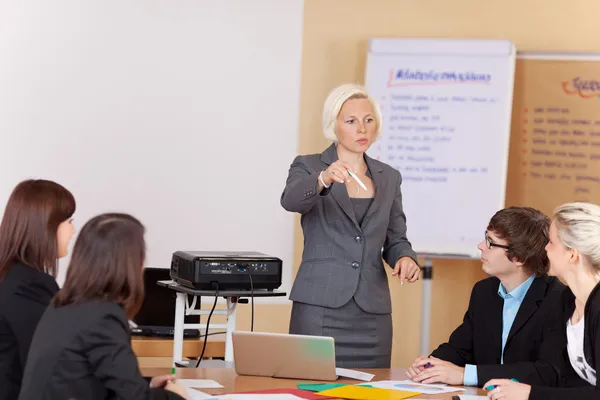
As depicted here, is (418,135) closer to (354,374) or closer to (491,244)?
(491,244)

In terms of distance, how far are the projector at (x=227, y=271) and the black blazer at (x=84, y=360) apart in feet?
3.87

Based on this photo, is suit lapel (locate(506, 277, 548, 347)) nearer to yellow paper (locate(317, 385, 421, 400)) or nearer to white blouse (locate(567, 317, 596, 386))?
white blouse (locate(567, 317, 596, 386))

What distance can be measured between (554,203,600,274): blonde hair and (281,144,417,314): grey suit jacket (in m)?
0.78

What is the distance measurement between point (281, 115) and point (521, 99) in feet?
4.62

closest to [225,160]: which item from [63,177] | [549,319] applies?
[63,177]

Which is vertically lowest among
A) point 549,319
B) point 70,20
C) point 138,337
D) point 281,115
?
point 138,337

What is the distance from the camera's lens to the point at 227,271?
10.8 feet

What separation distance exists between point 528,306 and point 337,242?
2.26ft

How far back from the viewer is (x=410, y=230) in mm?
5016

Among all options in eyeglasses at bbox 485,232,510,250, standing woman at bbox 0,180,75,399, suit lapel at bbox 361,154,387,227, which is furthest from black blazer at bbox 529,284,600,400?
standing woman at bbox 0,180,75,399

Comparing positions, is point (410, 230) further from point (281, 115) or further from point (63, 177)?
point (63, 177)

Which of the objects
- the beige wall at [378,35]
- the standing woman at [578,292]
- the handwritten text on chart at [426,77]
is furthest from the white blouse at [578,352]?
the beige wall at [378,35]

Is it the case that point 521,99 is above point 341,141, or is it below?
above

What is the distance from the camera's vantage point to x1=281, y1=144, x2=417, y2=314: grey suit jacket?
310cm
